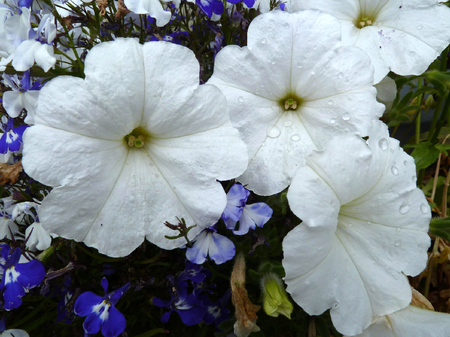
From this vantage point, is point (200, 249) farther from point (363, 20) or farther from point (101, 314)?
point (363, 20)

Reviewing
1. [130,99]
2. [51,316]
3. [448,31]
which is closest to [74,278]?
[51,316]

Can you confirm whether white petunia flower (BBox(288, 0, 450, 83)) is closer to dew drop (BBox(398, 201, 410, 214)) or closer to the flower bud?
dew drop (BBox(398, 201, 410, 214))

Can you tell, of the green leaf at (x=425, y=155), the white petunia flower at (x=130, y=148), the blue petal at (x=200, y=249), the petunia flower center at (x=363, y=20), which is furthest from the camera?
the green leaf at (x=425, y=155)

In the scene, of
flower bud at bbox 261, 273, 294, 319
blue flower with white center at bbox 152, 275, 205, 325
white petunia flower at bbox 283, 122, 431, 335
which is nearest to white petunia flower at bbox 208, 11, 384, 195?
white petunia flower at bbox 283, 122, 431, 335

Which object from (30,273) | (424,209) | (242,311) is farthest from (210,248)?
(424,209)

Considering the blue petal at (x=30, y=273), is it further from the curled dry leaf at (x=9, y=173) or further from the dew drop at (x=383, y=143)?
the dew drop at (x=383, y=143)

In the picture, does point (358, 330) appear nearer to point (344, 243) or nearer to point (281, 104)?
point (344, 243)

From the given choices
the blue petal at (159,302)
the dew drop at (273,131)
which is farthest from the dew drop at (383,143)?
the blue petal at (159,302)
